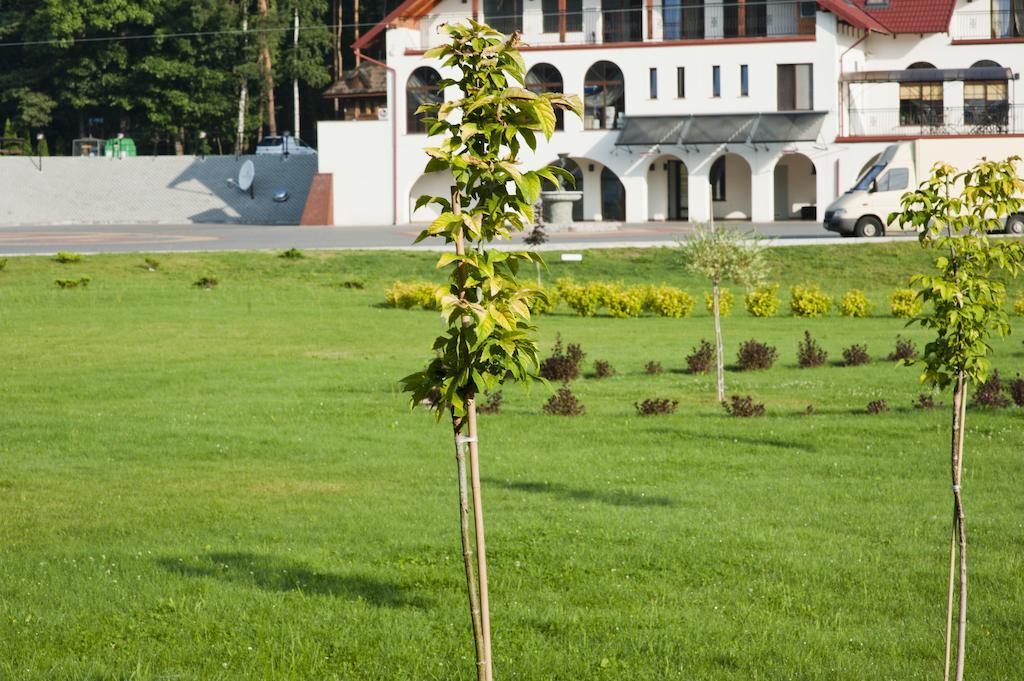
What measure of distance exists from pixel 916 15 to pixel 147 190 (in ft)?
104

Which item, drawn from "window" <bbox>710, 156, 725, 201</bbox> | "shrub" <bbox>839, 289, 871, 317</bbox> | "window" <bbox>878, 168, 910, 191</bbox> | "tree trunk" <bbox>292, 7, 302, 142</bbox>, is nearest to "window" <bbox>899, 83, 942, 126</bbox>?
"window" <bbox>710, 156, 725, 201</bbox>

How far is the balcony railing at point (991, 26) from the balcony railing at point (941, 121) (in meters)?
3.27

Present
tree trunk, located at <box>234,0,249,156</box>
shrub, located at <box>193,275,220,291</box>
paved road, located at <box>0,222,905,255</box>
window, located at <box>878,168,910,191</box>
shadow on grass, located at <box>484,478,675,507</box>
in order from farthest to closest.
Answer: tree trunk, located at <box>234,0,249,156</box>
window, located at <box>878,168,910,191</box>
paved road, located at <box>0,222,905,255</box>
shrub, located at <box>193,275,220,291</box>
shadow on grass, located at <box>484,478,675,507</box>

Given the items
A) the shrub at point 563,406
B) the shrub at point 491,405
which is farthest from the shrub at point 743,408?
the shrub at point 491,405

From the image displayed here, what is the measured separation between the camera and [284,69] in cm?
6469

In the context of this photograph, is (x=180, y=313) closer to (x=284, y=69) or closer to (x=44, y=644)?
(x=44, y=644)

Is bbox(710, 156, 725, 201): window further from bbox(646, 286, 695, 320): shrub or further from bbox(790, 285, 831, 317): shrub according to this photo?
bbox(646, 286, 695, 320): shrub

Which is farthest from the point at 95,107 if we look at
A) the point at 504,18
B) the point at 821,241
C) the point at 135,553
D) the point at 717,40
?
the point at 135,553

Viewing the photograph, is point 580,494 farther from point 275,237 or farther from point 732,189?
point 732,189

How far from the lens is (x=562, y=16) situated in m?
50.2

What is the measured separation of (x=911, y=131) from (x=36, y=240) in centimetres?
2955

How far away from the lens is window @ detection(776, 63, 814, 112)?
47688mm

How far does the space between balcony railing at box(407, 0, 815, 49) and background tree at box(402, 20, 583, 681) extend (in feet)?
144

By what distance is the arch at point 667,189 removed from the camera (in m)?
50.0
